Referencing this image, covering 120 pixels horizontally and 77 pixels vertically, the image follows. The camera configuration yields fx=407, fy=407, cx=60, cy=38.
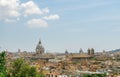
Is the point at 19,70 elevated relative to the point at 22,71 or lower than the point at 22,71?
elevated

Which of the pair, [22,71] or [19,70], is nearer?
[22,71]

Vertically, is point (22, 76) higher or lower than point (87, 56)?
lower

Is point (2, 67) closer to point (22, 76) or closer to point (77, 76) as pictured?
point (22, 76)

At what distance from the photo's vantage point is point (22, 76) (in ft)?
132

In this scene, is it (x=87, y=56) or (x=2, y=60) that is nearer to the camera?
(x=2, y=60)

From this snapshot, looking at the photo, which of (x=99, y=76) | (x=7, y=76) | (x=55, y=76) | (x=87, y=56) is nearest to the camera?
(x=7, y=76)

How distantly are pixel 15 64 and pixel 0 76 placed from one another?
695 cm

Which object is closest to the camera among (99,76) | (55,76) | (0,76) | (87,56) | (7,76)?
(0,76)

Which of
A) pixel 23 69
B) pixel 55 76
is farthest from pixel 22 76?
pixel 55 76

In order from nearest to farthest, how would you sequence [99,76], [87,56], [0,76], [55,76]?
[0,76], [99,76], [55,76], [87,56]

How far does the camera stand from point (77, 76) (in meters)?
91.8

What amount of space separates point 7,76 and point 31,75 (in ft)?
7.79

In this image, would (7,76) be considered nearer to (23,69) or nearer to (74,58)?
(23,69)

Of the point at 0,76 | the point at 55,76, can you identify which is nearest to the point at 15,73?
the point at 0,76
